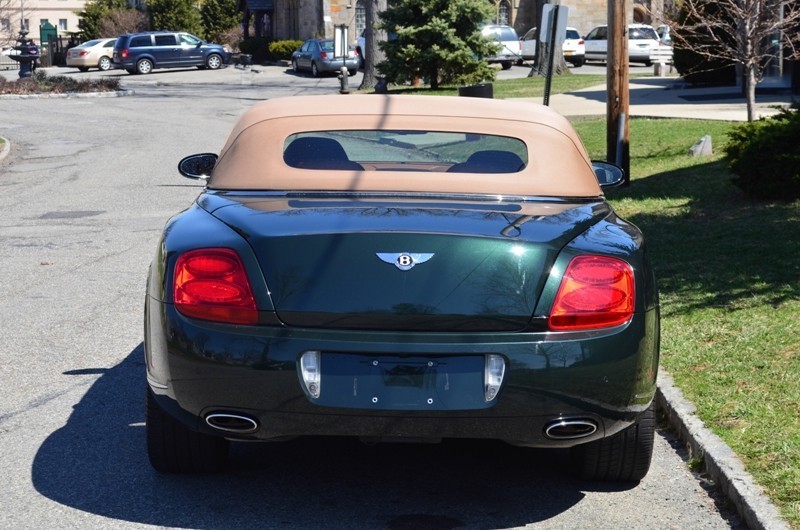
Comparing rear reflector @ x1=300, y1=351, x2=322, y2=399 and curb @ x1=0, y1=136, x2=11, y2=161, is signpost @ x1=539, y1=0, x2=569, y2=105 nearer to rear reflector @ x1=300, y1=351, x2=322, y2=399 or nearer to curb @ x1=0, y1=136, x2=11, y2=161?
curb @ x1=0, y1=136, x2=11, y2=161

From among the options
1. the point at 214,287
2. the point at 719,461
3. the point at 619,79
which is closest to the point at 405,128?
the point at 214,287

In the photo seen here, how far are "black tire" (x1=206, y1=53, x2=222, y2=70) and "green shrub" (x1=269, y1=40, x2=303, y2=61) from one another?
16.6ft

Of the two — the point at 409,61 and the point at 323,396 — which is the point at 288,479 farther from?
the point at 409,61

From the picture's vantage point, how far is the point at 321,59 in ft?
162

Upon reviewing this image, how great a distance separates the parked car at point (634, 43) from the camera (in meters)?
51.1

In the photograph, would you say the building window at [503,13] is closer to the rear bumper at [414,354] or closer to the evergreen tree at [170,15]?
the evergreen tree at [170,15]

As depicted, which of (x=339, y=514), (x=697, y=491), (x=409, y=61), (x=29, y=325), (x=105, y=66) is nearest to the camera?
(x=339, y=514)

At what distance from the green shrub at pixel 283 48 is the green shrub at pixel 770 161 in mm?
51086

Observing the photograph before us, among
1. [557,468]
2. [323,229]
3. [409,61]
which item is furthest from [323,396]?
[409,61]

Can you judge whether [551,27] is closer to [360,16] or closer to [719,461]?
[719,461]

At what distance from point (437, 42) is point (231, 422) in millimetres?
33194

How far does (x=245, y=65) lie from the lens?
59.2 m

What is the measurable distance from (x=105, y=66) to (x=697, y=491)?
5716 cm

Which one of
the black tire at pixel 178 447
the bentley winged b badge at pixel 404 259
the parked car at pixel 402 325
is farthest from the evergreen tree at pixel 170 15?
the bentley winged b badge at pixel 404 259
